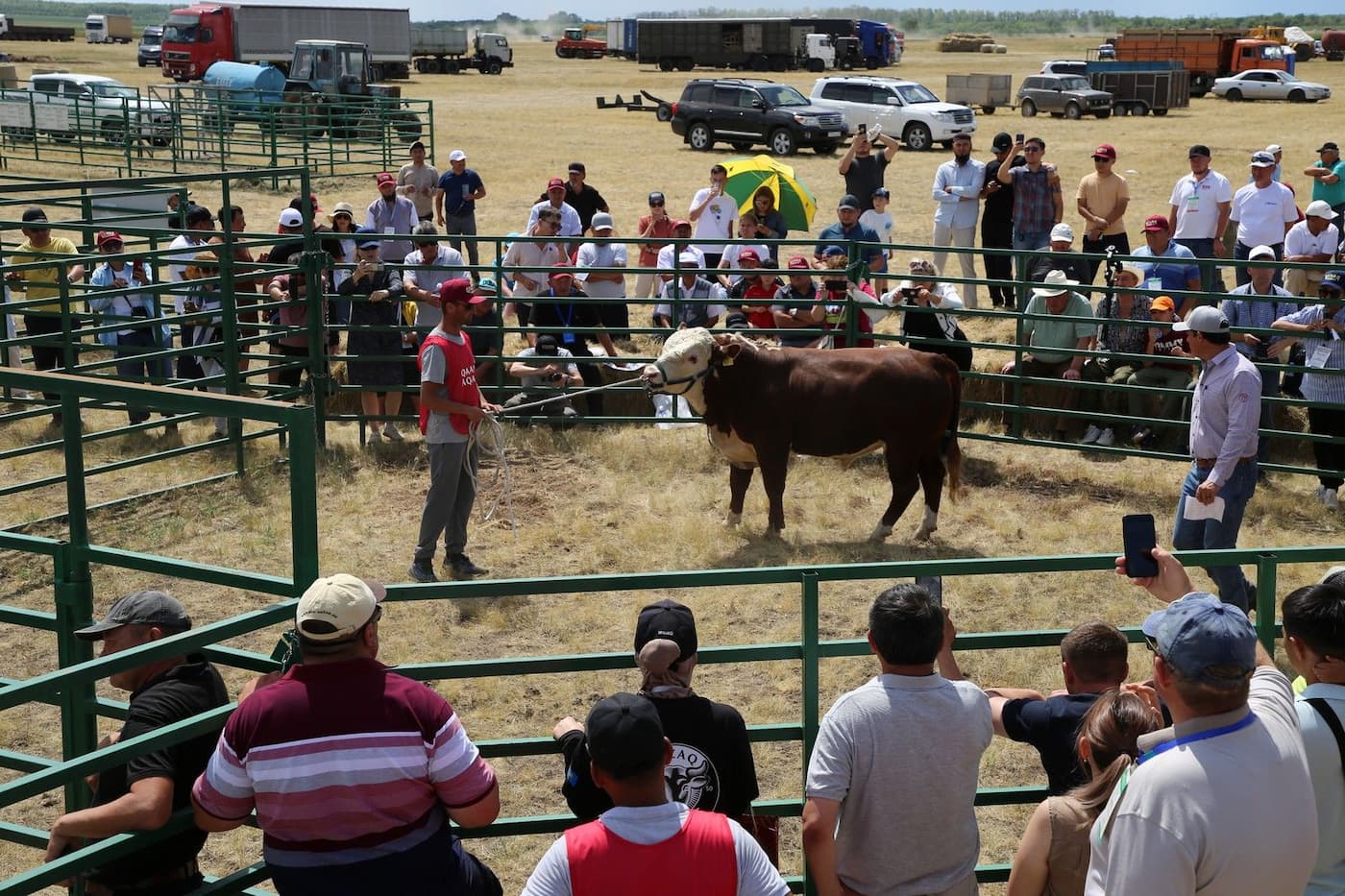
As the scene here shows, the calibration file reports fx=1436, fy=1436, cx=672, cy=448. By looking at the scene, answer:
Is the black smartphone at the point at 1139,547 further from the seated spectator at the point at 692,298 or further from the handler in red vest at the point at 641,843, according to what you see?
the seated spectator at the point at 692,298

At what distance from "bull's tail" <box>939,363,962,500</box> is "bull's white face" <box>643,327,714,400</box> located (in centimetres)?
177

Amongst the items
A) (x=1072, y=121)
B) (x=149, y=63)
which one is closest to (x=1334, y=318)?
(x=1072, y=121)

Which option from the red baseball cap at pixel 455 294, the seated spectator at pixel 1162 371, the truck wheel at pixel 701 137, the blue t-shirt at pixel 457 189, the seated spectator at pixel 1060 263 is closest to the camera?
the red baseball cap at pixel 455 294

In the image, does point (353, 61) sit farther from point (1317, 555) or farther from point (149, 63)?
point (1317, 555)

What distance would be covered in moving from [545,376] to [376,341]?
4.78 feet

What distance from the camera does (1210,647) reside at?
9.68 ft

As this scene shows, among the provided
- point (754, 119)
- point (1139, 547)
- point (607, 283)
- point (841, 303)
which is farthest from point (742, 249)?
point (754, 119)

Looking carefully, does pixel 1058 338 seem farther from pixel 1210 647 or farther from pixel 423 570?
pixel 1210 647

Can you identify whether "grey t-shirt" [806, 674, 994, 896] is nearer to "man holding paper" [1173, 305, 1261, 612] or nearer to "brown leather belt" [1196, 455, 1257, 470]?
"man holding paper" [1173, 305, 1261, 612]

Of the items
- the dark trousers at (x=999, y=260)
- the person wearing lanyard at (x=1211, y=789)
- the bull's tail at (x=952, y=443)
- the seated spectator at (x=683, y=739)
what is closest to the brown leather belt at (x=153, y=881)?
the seated spectator at (x=683, y=739)

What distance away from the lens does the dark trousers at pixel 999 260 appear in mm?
14859

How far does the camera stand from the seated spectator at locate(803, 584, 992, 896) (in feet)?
11.8

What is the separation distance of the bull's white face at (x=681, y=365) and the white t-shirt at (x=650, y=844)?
21.8 feet

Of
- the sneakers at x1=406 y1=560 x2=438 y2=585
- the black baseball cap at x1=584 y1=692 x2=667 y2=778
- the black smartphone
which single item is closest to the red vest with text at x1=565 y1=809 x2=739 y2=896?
the black baseball cap at x1=584 y1=692 x2=667 y2=778
